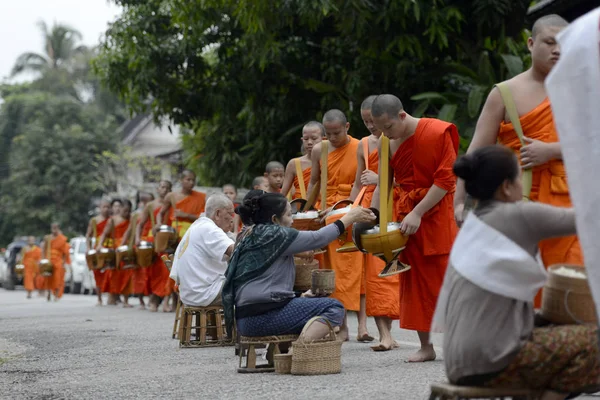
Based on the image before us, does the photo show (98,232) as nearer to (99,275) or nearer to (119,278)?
(99,275)

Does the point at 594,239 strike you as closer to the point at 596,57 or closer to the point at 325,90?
the point at 596,57

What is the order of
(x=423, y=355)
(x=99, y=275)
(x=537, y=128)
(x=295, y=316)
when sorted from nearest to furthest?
(x=537, y=128) → (x=295, y=316) → (x=423, y=355) → (x=99, y=275)

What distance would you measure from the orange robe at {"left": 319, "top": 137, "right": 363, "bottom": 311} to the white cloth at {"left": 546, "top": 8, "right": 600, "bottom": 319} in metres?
5.60

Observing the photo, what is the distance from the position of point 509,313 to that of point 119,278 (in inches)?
667

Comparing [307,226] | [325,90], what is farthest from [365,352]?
[325,90]

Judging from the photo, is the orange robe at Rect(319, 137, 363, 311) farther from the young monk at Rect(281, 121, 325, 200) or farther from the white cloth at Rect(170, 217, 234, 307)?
the white cloth at Rect(170, 217, 234, 307)

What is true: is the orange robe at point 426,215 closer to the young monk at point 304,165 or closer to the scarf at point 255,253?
the scarf at point 255,253

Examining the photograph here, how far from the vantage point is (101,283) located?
21.2 m

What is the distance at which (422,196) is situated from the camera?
787 cm

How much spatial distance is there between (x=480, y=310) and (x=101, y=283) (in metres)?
17.5

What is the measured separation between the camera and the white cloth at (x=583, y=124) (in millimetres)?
3963

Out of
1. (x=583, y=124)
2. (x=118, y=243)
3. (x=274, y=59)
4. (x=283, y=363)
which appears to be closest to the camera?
(x=583, y=124)

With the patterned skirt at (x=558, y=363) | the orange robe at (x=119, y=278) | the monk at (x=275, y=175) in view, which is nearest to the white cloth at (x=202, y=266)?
the monk at (x=275, y=175)

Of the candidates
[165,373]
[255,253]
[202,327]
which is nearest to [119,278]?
[202,327]
